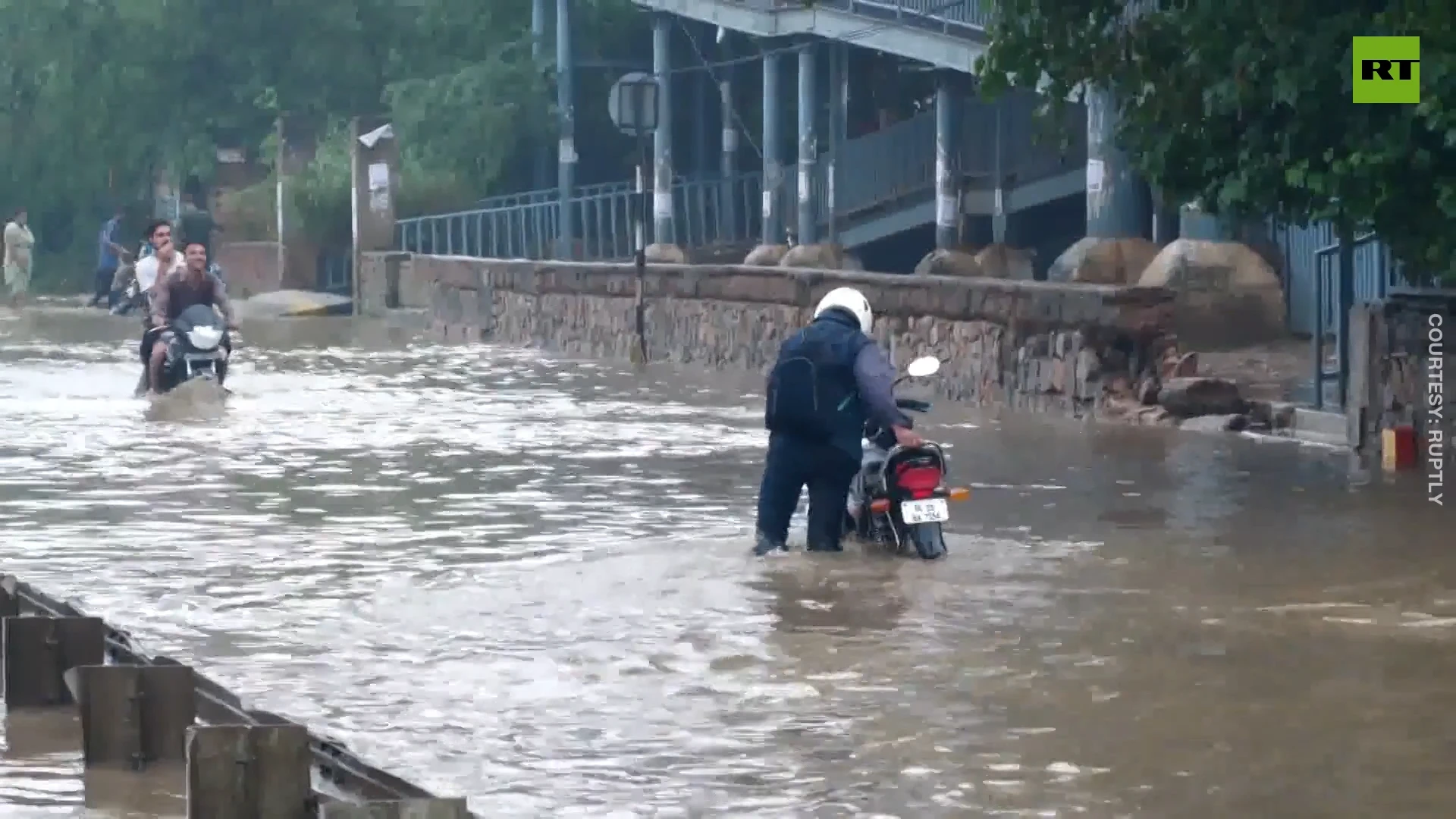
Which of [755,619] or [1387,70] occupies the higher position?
[1387,70]

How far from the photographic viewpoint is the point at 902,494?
12.4m

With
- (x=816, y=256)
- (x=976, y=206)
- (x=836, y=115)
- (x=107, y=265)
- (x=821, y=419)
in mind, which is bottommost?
(x=821, y=419)

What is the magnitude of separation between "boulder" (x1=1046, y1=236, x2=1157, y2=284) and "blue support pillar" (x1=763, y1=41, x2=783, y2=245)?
362 inches

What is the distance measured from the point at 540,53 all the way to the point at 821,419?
29945mm

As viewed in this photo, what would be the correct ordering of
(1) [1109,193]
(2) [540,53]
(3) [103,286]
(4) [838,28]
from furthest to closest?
(3) [103,286]
(2) [540,53]
(4) [838,28]
(1) [1109,193]

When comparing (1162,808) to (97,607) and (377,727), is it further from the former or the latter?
(97,607)

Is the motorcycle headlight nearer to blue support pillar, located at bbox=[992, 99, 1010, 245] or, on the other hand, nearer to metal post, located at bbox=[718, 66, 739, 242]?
blue support pillar, located at bbox=[992, 99, 1010, 245]

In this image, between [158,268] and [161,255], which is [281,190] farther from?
[161,255]

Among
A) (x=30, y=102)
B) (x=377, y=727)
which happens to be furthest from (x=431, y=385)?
(x=30, y=102)

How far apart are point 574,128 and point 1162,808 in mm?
34803

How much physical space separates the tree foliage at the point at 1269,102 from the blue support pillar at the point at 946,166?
14.7 metres

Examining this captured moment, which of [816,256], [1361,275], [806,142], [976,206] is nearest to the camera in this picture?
[1361,275]

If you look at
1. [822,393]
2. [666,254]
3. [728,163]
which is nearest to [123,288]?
[666,254]

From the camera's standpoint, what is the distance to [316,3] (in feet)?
150
